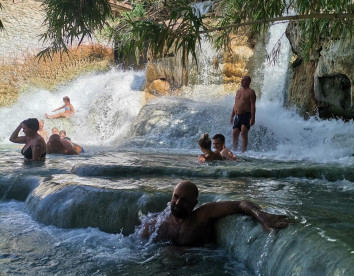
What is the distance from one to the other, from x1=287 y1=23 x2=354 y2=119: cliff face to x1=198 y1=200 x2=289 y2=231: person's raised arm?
21.8 ft

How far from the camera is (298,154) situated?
912cm

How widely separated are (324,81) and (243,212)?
7.91 m

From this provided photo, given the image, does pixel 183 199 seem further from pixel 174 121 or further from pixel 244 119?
pixel 174 121

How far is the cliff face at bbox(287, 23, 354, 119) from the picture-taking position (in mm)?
9516

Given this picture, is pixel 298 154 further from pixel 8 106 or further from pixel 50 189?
pixel 8 106

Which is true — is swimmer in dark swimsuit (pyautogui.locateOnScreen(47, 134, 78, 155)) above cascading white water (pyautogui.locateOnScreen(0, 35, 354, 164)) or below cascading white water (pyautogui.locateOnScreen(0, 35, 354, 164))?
below

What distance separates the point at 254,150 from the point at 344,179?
471 centimetres

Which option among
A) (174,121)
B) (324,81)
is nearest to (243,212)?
(324,81)

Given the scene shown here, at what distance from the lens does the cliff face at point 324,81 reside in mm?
9516

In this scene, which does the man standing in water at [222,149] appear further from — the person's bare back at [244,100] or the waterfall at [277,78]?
the waterfall at [277,78]

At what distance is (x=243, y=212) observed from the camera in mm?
3318

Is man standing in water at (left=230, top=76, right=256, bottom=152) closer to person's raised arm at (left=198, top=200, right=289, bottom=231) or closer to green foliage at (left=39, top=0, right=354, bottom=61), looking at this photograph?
green foliage at (left=39, top=0, right=354, bottom=61)

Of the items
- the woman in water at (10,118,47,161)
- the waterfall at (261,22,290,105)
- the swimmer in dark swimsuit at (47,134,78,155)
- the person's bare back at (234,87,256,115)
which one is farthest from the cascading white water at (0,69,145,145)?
the woman in water at (10,118,47,161)

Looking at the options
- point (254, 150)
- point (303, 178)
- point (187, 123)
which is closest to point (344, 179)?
point (303, 178)
